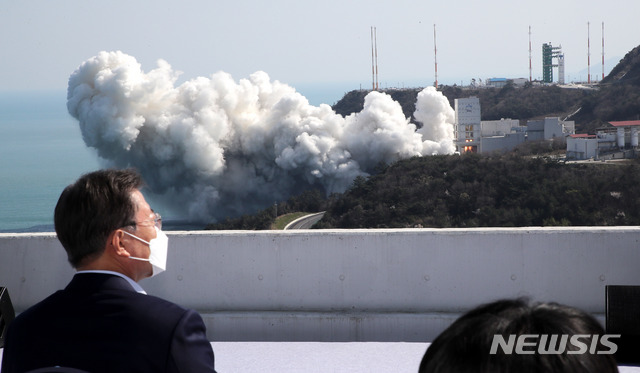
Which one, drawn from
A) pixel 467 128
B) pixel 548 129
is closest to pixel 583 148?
pixel 548 129

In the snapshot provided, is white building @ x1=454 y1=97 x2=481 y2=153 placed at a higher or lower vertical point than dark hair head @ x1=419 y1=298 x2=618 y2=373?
lower

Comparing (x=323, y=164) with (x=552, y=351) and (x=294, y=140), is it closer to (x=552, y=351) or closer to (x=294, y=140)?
(x=294, y=140)

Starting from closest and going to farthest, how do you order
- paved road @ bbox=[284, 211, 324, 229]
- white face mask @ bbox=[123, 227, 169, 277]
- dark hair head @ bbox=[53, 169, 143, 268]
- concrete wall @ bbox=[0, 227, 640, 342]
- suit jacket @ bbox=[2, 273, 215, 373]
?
suit jacket @ bbox=[2, 273, 215, 373] < dark hair head @ bbox=[53, 169, 143, 268] < white face mask @ bbox=[123, 227, 169, 277] < concrete wall @ bbox=[0, 227, 640, 342] < paved road @ bbox=[284, 211, 324, 229]

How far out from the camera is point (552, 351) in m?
0.76

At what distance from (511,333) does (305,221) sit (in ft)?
115

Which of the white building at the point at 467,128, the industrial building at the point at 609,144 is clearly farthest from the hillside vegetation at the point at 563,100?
the industrial building at the point at 609,144

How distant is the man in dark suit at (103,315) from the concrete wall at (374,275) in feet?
9.72

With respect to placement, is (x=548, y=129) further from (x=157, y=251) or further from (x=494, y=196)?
(x=157, y=251)

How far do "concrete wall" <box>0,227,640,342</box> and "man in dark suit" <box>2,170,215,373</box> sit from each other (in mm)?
2962

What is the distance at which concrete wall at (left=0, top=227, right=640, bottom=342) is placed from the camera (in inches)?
188

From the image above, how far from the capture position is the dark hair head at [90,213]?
1.85 m

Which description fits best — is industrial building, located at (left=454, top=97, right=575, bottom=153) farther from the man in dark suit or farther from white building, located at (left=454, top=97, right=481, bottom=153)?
the man in dark suit

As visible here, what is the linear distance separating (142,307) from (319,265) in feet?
10.5

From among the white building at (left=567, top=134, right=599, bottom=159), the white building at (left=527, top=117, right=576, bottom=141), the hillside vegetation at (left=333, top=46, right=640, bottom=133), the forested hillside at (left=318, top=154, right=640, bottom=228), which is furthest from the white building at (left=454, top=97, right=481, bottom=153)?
the forested hillside at (left=318, top=154, right=640, bottom=228)
